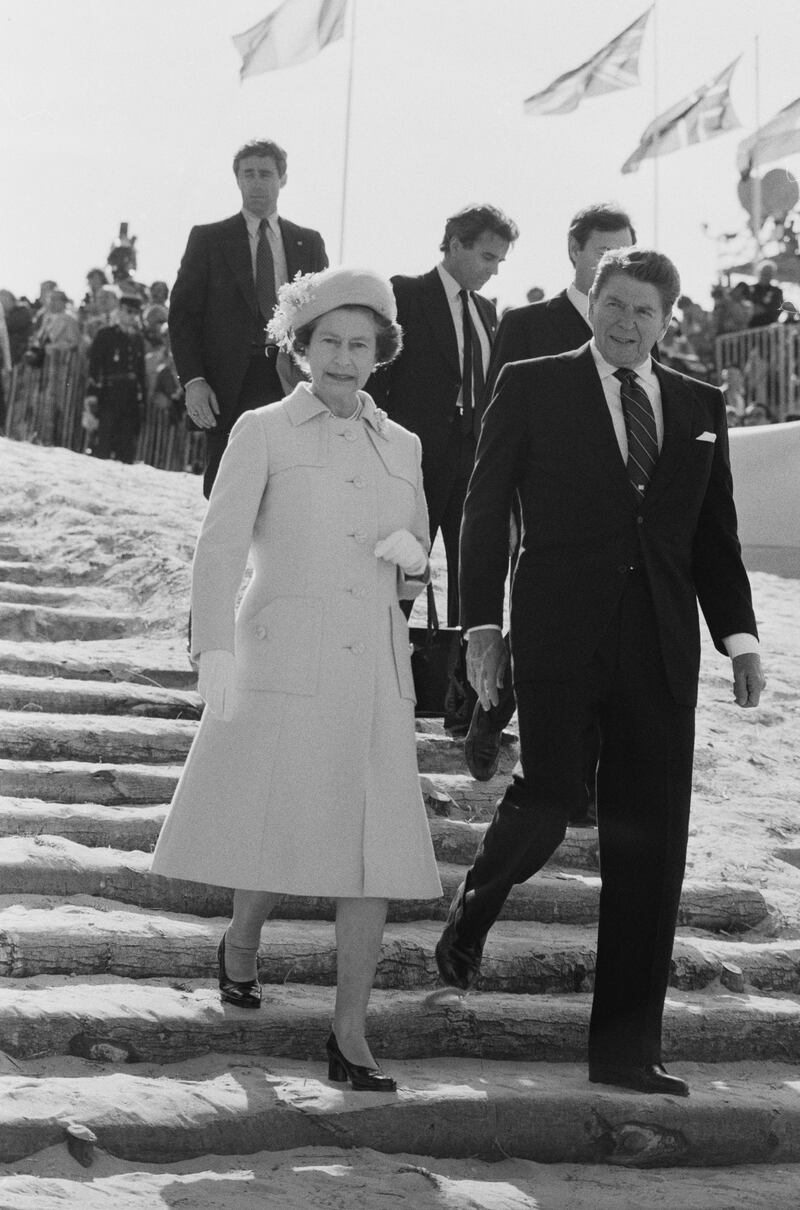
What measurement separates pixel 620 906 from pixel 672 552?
806 millimetres

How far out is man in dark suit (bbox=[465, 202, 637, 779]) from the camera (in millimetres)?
5145

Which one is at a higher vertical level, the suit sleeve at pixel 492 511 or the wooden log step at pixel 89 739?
the suit sleeve at pixel 492 511

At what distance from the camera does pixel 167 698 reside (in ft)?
21.2

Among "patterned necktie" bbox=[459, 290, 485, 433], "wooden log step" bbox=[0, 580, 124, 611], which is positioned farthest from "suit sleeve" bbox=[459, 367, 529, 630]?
"wooden log step" bbox=[0, 580, 124, 611]

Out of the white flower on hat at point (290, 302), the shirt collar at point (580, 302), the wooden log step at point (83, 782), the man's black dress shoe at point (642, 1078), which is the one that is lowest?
the man's black dress shoe at point (642, 1078)

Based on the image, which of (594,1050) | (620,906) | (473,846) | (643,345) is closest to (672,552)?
(643,345)

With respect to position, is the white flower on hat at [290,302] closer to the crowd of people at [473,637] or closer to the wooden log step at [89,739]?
the crowd of people at [473,637]

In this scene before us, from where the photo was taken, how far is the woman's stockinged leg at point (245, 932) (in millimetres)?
3992

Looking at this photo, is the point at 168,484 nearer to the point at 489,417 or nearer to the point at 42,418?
the point at 42,418

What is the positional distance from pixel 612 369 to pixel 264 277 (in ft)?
7.87

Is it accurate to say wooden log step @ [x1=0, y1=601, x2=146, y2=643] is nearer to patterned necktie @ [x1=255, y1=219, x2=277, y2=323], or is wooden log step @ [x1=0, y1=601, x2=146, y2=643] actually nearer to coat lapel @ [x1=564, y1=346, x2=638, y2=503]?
patterned necktie @ [x1=255, y1=219, x2=277, y2=323]

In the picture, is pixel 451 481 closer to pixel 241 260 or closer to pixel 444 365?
pixel 444 365

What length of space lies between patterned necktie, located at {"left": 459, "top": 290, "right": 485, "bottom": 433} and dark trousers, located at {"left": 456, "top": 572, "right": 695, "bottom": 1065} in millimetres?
2132

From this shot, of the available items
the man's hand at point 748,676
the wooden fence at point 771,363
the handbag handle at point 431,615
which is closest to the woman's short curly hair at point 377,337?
the handbag handle at point 431,615
